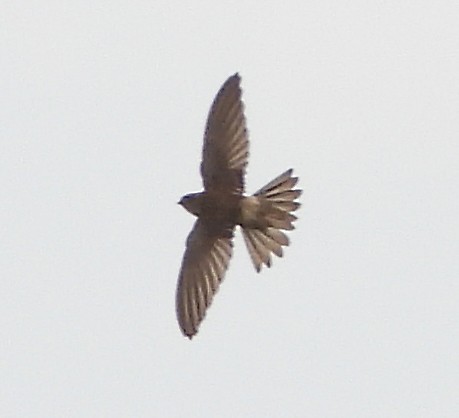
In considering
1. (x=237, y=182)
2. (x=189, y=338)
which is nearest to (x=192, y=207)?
(x=237, y=182)

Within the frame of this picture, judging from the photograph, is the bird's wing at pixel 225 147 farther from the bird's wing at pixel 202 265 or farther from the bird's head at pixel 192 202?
the bird's wing at pixel 202 265

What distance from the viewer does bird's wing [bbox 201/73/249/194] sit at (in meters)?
5.92

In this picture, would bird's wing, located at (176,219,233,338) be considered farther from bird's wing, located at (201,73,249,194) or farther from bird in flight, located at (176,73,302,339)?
bird's wing, located at (201,73,249,194)

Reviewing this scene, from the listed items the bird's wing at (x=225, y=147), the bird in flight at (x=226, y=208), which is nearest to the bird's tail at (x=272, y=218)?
the bird in flight at (x=226, y=208)

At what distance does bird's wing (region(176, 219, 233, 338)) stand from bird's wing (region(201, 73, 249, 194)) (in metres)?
0.20

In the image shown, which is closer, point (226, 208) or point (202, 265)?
point (226, 208)

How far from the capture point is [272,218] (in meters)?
5.94

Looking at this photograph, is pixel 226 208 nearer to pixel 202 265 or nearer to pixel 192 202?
pixel 192 202

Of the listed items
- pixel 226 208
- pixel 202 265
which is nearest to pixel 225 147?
pixel 226 208

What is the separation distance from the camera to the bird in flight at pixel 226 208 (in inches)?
232

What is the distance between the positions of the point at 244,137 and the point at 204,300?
72 cm

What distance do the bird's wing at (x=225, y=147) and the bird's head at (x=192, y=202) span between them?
0.07 meters

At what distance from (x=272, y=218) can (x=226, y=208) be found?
198 millimetres

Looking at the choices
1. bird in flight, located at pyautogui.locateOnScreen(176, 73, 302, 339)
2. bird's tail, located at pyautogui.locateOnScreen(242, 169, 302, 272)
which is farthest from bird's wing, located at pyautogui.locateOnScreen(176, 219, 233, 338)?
bird's tail, located at pyautogui.locateOnScreen(242, 169, 302, 272)
